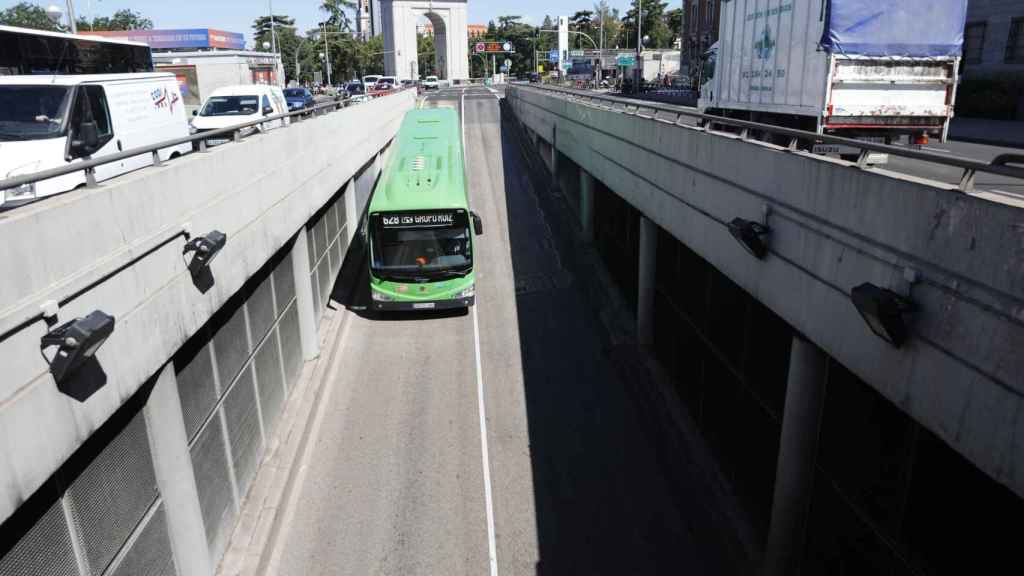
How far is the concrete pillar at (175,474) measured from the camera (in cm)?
786

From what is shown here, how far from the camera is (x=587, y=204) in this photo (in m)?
27.1

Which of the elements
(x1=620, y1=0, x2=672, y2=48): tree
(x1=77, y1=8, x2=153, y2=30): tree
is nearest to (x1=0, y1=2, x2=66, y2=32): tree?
(x1=77, y1=8, x2=153, y2=30): tree

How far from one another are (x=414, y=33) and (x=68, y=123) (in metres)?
111

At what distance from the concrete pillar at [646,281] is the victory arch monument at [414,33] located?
101 meters

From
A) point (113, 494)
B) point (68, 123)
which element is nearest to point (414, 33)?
point (68, 123)

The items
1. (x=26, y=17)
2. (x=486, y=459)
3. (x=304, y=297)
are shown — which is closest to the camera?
(x=486, y=459)

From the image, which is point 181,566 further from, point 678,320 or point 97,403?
point 678,320

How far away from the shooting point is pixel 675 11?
455ft

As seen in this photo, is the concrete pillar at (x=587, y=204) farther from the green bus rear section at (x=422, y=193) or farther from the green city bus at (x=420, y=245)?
the green city bus at (x=420, y=245)

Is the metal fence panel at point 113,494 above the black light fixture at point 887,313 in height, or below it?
below

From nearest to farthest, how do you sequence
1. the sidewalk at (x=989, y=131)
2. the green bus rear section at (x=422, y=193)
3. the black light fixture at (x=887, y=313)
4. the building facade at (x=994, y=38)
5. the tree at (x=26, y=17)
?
1. the black light fixture at (x=887, y=313)
2. the green bus rear section at (x=422, y=193)
3. the sidewalk at (x=989, y=131)
4. the building facade at (x=994, y=38)
5. the tree at (x=26, y=17)

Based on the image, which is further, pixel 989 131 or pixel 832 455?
pixel 989 131

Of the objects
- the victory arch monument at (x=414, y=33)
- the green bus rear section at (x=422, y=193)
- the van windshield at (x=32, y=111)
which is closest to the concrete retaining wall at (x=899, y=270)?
the green bus rear section at (x=422, y=193)

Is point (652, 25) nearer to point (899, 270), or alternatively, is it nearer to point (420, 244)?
point (420, 244)
